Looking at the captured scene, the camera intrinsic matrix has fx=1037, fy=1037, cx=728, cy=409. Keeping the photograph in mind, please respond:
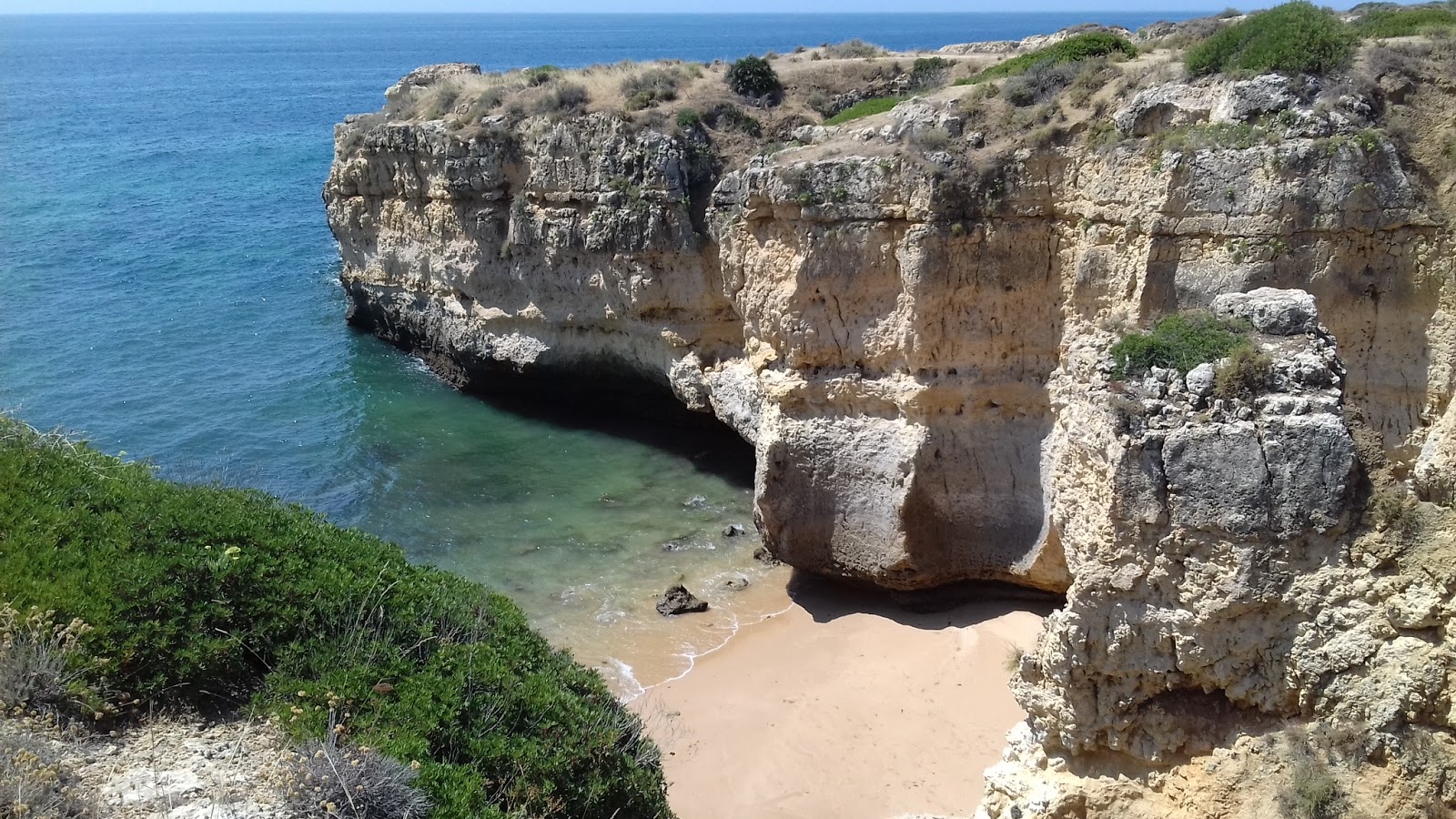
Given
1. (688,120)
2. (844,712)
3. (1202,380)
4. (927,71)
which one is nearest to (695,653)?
(844,712)

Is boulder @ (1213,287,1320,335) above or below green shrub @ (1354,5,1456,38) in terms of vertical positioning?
below

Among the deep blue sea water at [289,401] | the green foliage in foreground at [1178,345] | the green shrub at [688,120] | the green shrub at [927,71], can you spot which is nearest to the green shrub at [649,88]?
the green shrub at [688,120]

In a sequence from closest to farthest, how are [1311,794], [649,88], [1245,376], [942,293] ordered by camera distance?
[1311,794] → [1245,376] → [942,293] → [649,88]

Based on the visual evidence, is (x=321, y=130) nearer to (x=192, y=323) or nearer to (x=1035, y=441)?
(x=192, y=323)

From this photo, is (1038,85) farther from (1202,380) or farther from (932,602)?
(1202,380)

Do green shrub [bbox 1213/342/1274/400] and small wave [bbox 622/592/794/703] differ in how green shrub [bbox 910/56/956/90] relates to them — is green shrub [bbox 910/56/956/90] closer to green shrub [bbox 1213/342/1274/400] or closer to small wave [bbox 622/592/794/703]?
small wave [bbox 622/592/794/703]

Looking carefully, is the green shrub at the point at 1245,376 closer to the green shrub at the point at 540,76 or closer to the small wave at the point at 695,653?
the small wave at the point at 695,653

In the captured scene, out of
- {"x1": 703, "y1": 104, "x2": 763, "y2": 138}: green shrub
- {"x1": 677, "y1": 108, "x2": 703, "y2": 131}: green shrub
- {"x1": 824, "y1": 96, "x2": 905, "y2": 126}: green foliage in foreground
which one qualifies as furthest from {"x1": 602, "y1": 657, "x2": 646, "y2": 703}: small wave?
{"x1": 703, "y1": 104, "x2": 763, "y2": 138}: green shrub
